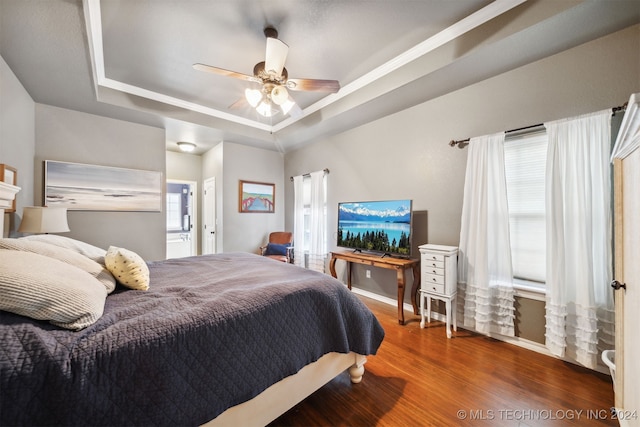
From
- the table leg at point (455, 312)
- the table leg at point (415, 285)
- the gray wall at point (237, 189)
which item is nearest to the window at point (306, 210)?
the gray wall at point (237, 189)

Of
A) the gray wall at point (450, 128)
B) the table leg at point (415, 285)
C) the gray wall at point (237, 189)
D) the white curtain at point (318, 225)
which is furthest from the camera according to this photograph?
the gray wall at point (237, 189)

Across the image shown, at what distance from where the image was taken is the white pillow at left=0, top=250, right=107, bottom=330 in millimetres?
818

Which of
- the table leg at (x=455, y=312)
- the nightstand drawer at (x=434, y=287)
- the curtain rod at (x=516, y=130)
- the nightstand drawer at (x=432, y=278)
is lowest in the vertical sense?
the table leg at (x=455, y=312)

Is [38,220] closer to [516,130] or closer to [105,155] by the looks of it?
[105,155]

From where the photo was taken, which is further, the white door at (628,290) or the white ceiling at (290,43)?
the white ceiling at (290,43)

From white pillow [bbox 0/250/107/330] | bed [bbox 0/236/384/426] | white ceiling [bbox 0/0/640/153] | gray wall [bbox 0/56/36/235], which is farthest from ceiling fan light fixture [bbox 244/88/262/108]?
gray wall [bbox 0/56/36/235]

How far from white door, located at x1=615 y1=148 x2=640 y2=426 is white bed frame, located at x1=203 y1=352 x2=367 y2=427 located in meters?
1.37

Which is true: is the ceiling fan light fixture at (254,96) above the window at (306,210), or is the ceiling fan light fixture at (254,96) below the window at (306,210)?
above

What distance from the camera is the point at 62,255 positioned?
4.15 feet

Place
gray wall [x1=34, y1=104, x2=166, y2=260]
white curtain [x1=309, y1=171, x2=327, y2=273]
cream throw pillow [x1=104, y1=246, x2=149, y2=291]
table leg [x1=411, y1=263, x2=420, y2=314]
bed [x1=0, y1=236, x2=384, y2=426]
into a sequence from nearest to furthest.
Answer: bed [x1=0, y1=236, x2=384, y2=426], cream throw pillow [x1=104, y1=246, x2=149, y2=291], table leg [x1=411, y1=263, x2=420, y2=314], gray wall [x1=34, y1=104, x2=166, y2=260], white curtain [x1=309, y1=171, x2=327, y2=273]

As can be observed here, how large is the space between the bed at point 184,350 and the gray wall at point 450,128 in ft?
5.91

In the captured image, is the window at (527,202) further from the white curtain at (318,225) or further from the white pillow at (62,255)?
the white pillow at (62,255)

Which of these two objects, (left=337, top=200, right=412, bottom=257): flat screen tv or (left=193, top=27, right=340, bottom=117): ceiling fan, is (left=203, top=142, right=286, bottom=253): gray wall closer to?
(left=337, top=200, right=412, bottom=257): flat screen tv

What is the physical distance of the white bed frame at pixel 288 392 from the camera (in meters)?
1.17
